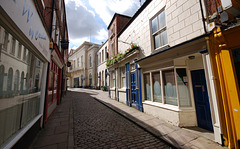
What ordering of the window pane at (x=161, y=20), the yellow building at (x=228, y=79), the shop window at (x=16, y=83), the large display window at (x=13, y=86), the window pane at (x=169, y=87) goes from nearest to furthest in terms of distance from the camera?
the large display window at (x=13, y=86) → the shop window at (x=16, y=83) → the yellow building at (x=228, y=79) → the window pane at (x=169, y=87) → the window pane at (x=161, y=20)

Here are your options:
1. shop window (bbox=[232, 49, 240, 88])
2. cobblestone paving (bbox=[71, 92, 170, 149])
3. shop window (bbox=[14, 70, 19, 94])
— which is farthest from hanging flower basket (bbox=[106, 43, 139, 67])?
shop window (bbox=[14, 70, 19, 94])

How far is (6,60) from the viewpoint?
1.98 metres

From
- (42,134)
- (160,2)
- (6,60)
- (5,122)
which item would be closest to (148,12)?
(160,2)

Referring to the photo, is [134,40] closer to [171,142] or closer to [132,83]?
[132,83]

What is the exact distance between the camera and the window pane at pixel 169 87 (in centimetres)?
463

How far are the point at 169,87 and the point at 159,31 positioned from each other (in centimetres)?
307

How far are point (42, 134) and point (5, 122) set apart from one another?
2.19 meters

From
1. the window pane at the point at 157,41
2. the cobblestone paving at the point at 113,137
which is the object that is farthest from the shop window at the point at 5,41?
the window pane at the point at 157,41

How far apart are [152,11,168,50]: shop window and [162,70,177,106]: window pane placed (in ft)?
5.21

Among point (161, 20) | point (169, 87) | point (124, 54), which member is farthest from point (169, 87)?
point (124, 54)

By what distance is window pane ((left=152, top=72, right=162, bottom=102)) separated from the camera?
5408 millimetres

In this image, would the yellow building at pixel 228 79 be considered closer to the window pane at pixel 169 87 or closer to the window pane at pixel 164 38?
the window pane at pixel 169 87

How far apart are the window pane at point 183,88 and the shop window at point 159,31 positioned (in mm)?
1692

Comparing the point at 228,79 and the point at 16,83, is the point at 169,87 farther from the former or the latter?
the point at 16,83
